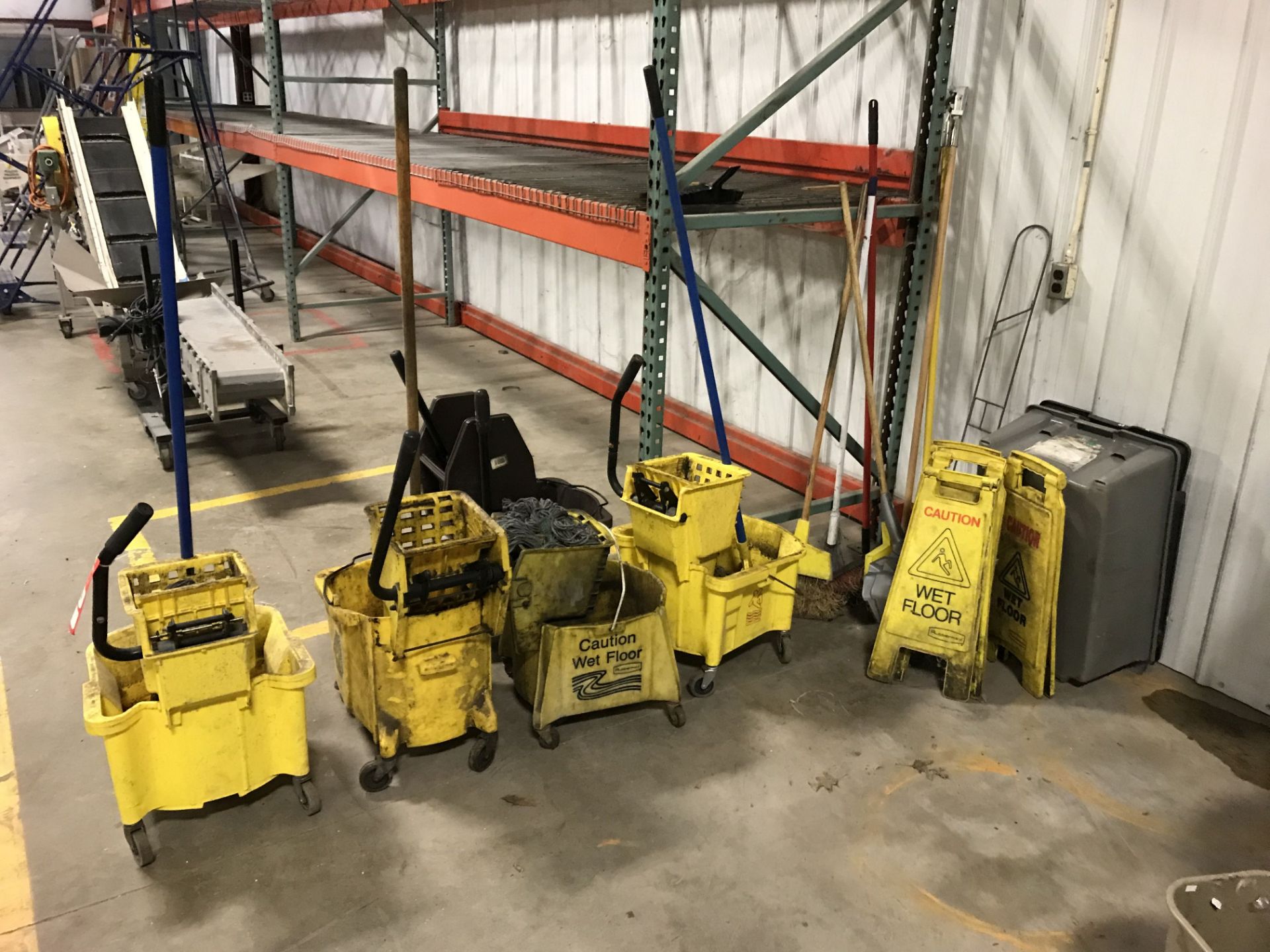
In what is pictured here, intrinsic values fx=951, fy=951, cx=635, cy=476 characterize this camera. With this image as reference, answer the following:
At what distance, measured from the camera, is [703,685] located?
10.9 feet

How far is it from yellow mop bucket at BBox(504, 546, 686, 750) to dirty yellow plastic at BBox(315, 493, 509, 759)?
20cm

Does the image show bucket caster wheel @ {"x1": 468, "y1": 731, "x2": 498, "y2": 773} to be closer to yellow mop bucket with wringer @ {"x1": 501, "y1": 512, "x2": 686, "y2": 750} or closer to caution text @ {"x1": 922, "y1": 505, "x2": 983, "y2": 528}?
A: yellow mop bucket with wringer @ {"x1": 501, "y1": 512, "x2": 686, "y2": 750}

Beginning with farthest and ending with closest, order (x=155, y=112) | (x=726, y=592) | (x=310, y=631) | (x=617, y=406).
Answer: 1. (x=310, y=631)
2. (x=617, y=406)
3. (x=726, y=592)
4. (x=155, y=112)

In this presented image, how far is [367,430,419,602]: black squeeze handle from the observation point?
234cm

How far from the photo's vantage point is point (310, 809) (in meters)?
2.71

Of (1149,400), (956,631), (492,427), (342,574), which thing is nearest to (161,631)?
(342,574)

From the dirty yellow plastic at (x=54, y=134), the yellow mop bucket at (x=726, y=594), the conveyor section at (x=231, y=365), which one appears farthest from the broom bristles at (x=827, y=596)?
the dirty yellow plastic at (x=54, y=134)

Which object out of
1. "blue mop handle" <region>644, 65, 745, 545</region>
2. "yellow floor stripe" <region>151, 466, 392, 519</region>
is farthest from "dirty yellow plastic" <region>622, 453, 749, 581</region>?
"yellow floor stripe" <region>151, 466, 392, 519</region>

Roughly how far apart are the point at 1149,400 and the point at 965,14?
5.54 ft

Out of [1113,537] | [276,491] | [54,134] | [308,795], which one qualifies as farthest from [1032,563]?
[54,134]

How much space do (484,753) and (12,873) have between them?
1255 mm

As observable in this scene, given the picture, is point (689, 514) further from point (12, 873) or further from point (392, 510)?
point (12, 873)

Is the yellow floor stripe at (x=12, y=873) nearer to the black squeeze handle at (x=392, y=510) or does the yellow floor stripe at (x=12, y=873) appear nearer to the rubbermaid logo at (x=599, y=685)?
the black squeeze handle at (x=392, y=510)

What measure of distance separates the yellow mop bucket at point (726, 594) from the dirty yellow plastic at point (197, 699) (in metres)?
1.26
